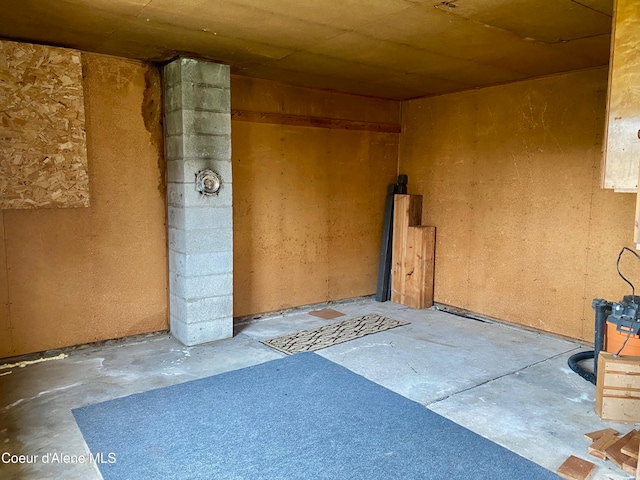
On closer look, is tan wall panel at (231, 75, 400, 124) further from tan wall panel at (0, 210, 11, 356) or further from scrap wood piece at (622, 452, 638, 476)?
scrap wood piece at (622, 452, 638, 476)

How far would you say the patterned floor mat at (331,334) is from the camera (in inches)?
179

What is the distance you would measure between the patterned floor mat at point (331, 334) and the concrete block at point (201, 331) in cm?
42

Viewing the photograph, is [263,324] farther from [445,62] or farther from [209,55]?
[445,62]

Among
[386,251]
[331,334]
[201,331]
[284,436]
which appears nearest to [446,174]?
[386,251]

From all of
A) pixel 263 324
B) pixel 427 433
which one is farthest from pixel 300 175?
pixel 427 433

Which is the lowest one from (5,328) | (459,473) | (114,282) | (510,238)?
(459,473)

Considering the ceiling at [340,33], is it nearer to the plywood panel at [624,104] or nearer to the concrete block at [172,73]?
the concrete block at [172,73]

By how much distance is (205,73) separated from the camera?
4.41m

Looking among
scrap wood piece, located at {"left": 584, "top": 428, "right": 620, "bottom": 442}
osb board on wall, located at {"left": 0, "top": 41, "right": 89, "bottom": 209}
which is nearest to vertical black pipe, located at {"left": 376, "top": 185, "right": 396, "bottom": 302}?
scrap wood piece, located at {"left": 584, "top": 428, "right": 620, "bottom": 442}

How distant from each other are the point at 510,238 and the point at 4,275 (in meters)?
5.00

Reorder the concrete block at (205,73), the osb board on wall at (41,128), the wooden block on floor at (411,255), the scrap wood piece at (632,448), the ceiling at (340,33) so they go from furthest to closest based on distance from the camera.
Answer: the wooden block on floor at (411,255), the concrete block at (205,73), the osb board on wall at (41,128), the ceiling at (340,33), the scrap wood piece at (632,448)

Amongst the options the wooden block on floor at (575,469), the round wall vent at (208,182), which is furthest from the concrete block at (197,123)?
the wooden block on floor at (575,469)

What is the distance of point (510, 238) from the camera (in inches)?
210

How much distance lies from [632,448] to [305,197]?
4.04 metres
